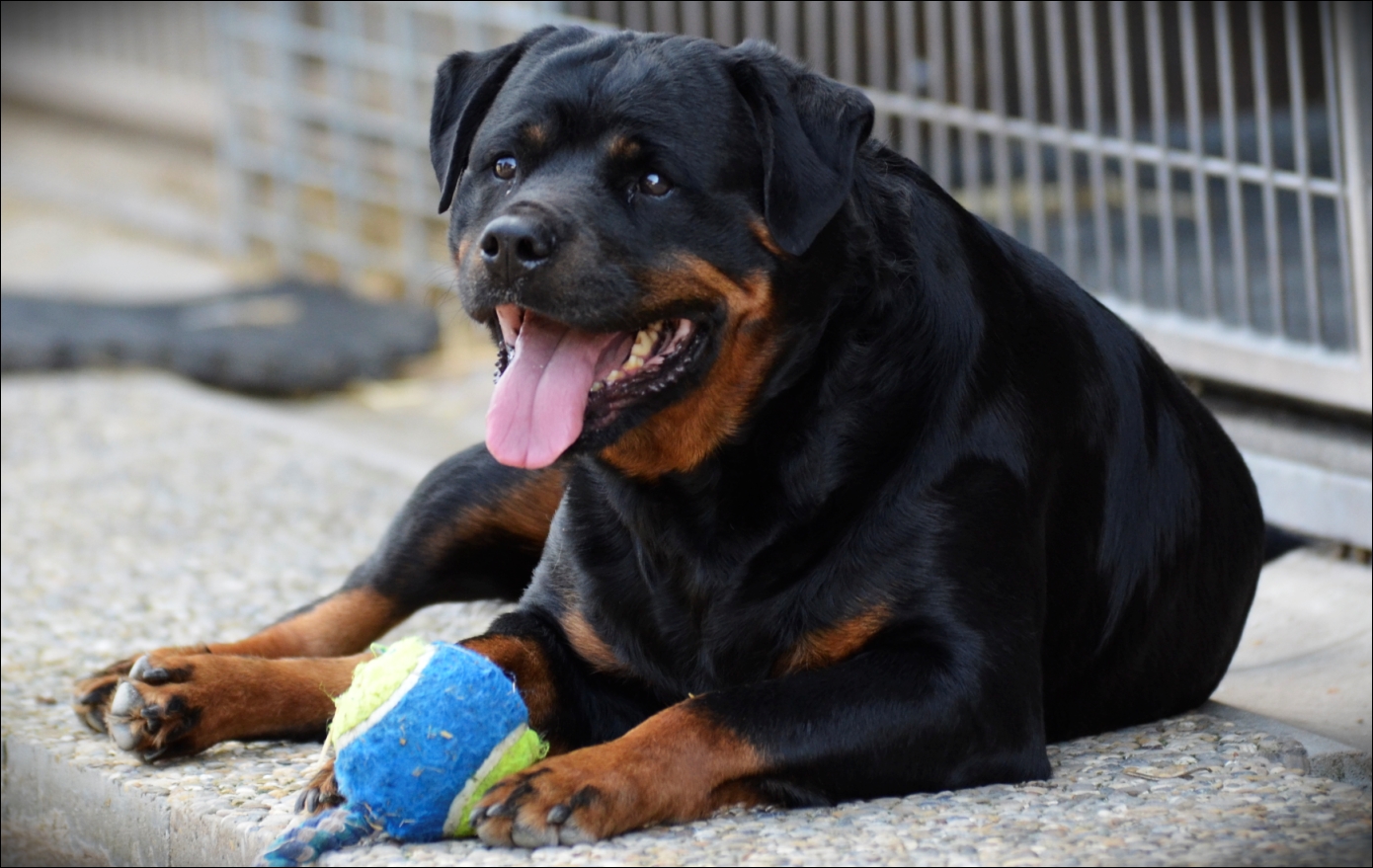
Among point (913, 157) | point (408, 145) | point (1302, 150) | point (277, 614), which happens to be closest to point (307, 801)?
point (277, 614)

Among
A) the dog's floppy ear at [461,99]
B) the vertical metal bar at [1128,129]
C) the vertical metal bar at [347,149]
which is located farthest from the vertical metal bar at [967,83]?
the vertical metal bar at [347,149]

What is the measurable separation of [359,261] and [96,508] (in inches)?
160

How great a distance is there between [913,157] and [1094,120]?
0.90 metres

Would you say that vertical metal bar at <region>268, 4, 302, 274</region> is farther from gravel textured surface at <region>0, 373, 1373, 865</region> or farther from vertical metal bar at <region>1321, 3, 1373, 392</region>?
vertical metal bar at <region>1321, 3, 1373, 392</region>

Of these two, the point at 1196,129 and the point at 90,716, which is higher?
the point at 1196,129

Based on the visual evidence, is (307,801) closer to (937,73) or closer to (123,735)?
(123,735)

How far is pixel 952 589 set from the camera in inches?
127

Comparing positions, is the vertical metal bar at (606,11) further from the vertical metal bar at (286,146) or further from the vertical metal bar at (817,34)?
the vertical metal bar at (286,146)

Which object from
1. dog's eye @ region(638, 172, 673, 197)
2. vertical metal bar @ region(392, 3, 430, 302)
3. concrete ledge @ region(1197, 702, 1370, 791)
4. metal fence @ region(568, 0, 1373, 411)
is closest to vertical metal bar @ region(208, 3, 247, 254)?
vertical metal bar @ region(392, 3, 430, 302)

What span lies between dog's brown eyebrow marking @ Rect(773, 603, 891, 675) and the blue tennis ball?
519 millimetres

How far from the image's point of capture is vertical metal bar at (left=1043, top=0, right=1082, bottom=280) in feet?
20.0

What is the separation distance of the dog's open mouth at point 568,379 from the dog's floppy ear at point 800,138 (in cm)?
26

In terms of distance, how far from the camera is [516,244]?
3150mm

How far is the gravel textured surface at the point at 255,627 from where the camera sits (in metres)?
2.96
